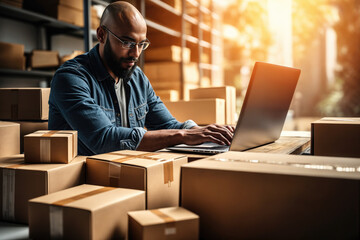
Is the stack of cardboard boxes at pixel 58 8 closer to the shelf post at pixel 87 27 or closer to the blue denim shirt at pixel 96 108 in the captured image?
the shelf post at pixel 87 27

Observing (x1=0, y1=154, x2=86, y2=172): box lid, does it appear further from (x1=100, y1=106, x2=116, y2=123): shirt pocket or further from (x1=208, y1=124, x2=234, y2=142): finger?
(x1=100, y1=106, x2=116, y2=123): shirt pocket

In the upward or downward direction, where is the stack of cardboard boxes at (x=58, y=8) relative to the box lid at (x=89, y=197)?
upward

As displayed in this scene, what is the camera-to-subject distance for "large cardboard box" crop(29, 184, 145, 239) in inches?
24.2

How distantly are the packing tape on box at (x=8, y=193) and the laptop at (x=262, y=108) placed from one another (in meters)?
0.51

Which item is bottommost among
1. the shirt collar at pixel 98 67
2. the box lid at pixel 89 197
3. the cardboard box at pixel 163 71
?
the box lid at pixel 89 197

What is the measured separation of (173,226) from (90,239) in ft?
0.52

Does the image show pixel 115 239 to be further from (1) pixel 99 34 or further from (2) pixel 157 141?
(1) pixel 99 34

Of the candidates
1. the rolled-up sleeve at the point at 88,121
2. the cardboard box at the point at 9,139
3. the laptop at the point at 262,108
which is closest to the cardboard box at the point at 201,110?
the laptop at the point at 262,108

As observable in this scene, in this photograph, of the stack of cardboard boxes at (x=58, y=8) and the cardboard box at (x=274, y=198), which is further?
the stack of cardboard boxes at (x=58, y=8)

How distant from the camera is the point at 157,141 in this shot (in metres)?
1.25

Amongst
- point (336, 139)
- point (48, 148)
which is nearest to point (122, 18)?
point (48, 148)

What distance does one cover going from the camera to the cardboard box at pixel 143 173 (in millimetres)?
775

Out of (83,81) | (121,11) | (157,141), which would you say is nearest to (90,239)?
(157,141)

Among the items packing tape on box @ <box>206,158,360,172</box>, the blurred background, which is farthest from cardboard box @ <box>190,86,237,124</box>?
the blurred background
